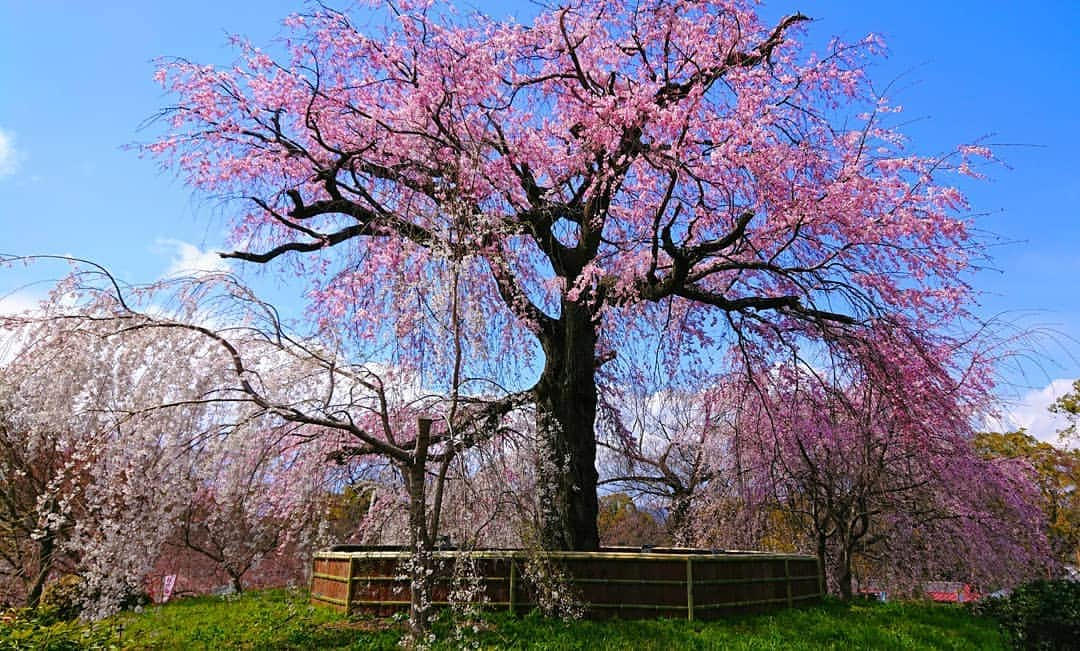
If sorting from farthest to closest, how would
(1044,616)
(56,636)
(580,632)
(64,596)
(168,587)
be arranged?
(168,587) < (64,596) < (580,632) < (1044,616) < (56,636)

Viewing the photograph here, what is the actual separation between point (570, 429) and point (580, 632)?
311cm

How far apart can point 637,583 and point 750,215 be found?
528 cm

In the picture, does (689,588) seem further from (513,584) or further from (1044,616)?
(1044,616)

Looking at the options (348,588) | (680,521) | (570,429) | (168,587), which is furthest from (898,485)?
(168,587)

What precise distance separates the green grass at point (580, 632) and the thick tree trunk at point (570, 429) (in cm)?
157

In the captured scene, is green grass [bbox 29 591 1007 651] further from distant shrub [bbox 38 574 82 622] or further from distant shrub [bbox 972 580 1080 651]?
distant shrub [bbox 38 574 82 622]

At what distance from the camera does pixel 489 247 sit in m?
8.25

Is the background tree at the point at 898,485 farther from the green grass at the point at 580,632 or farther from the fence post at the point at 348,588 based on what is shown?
the fence post at the point at 348,588

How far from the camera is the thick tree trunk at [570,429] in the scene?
1024cm

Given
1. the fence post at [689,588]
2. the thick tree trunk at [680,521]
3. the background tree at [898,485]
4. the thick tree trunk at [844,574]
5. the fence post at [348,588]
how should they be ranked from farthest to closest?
the thick tree trunk at [680,521], the thick tree trunk at [844,574], the background tree at [898,485], the fence post at [348,588], the fence post at [689,588]

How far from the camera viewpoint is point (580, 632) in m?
8.58

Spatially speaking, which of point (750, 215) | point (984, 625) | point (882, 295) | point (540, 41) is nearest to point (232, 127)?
point (540, 41)

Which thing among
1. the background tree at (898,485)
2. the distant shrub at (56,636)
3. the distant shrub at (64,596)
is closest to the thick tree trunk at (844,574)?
the background tree at (898,485)

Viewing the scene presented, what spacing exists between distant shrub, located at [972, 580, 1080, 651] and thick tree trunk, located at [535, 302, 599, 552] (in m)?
5.61
